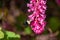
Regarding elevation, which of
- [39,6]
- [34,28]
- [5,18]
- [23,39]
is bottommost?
[23,39]

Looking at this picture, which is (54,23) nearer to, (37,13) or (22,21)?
(22,21)

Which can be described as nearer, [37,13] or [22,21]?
[37,13]

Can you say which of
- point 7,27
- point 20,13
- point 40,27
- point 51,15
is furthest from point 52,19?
point 40,27

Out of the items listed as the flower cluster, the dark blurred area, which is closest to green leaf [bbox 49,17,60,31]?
the dark blurred area

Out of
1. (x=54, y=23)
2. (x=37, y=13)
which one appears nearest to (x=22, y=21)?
(x=54, y=23)

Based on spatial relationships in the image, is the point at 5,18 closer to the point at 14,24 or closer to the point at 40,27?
the point at 14,24

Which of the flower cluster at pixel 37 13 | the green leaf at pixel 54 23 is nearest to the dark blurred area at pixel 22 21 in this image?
the green leaf at pixel 54 23

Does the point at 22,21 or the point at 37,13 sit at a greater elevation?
the point at 37,13

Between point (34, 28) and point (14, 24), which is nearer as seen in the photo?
point (34, 28)
